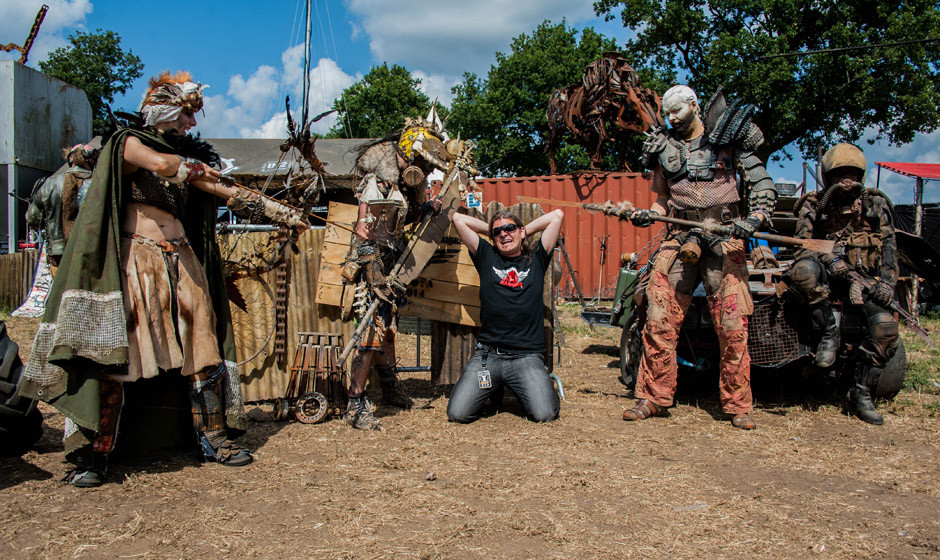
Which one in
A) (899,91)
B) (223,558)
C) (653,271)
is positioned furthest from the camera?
(899,91)

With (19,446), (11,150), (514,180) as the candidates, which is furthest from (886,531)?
(11,150)

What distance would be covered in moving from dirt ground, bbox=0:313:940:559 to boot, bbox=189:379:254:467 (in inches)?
3.8

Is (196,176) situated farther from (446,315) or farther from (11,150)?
(11,150)

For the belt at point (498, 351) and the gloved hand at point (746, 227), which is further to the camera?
the belt at point (498, 351)

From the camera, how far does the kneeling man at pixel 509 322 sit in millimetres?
4512

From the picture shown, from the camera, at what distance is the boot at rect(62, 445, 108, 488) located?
319 centimetres

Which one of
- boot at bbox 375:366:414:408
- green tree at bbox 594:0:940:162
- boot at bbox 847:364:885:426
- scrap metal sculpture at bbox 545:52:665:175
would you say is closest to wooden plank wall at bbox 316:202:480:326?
boot at bbox 375:366:414:408

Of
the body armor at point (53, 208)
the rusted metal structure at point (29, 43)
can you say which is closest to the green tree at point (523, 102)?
the rusted metal structure at point (29, 43)

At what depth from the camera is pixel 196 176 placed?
3322mm

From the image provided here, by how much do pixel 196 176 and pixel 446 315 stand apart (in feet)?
7.68

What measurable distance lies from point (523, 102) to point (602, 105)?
15015 millimetres

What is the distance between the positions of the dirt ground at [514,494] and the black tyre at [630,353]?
0.82 m

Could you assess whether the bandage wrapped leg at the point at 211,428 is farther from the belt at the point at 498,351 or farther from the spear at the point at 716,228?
the spear at the point at 716,228

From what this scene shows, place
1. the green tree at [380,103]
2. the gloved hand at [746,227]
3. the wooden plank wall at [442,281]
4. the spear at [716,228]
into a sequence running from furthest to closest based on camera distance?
the green tree at [380,103] < the wooden plank wall at [442,281] < the spear at [716,228] < the gloved hand at [746,227]
